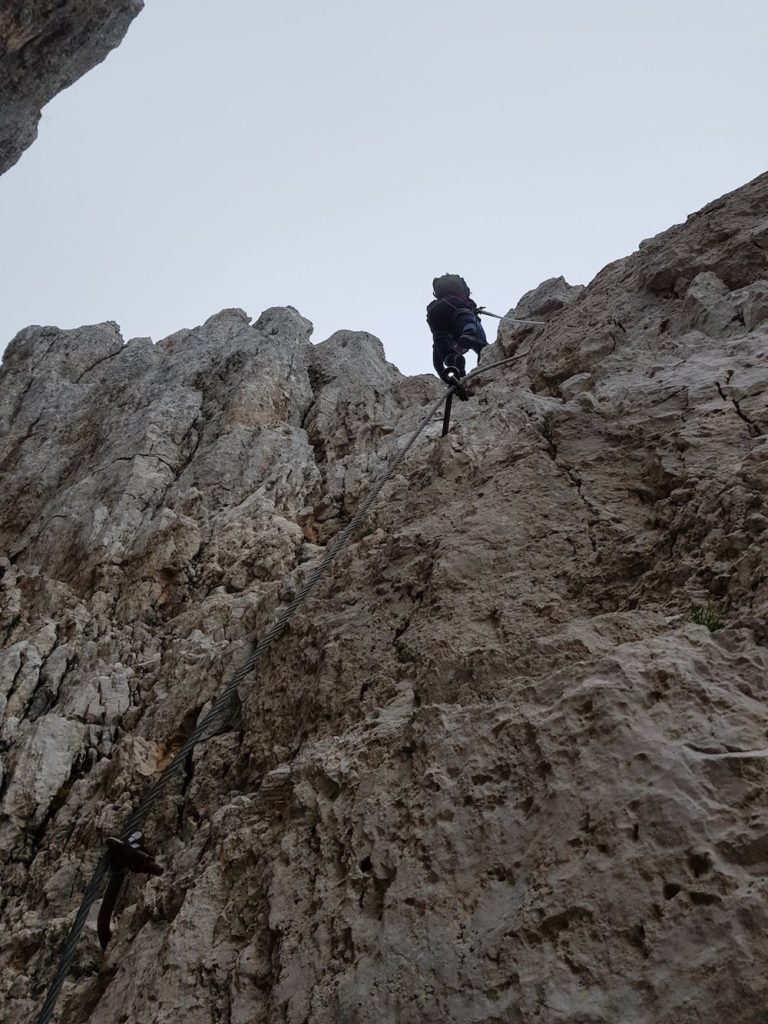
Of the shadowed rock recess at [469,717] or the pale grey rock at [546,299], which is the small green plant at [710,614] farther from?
the pale grey rock at [546,299]

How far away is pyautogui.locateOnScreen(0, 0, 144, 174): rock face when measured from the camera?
13141mm

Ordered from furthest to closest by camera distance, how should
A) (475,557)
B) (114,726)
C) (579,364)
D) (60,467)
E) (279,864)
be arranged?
(60,467) → (579,364) → (114,726) → (475,557) → (279,864)

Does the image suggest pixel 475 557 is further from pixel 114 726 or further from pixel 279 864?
pixel 114 726

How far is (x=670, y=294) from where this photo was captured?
31.4ft

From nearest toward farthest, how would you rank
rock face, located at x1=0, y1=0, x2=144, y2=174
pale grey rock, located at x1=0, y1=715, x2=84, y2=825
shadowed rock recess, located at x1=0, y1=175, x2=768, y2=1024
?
shadowed rock recess, located at x1=0, y1=175, x2=768, y2=1024
pale grey rock, located at x1=0, y1=715, x2=84, y2=825
rock face, located at x1=0, y1=0, x2=144, y2=174

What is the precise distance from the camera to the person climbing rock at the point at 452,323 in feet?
40.7

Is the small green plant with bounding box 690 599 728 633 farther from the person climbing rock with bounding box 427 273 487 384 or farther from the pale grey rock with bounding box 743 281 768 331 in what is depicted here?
the person climbing rock with bounding box 427 273 487 384

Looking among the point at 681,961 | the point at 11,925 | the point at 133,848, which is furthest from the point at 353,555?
the point at 681,961

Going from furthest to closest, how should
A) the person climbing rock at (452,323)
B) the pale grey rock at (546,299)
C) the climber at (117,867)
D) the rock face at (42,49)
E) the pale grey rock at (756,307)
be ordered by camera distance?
the pale grey rock at (546,299) < the rock face at (42,49) < the person climbing rock at (452,323) < the pale grey rock at (756,307) < the climber at (117,867)

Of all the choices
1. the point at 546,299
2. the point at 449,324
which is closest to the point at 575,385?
the point at 449,324

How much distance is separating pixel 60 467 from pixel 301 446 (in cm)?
566

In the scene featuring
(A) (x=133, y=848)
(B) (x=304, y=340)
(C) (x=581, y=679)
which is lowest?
(A) (x=133, y=848)

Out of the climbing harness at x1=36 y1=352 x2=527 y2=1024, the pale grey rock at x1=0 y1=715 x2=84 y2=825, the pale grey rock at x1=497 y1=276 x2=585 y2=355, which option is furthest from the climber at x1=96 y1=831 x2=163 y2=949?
the pale grey rock at x1=497 y1=276 x2=585 y2=355

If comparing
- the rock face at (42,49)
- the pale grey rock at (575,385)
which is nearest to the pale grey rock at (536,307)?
the pale grey rock at (575,385)
